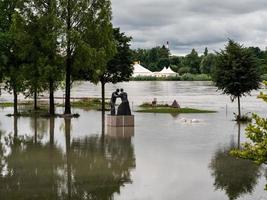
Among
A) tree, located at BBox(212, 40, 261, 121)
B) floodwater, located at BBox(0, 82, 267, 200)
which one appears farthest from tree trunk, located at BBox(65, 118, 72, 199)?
tree, located at BBox(212, 40, 261, 121)

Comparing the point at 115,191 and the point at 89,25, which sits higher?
the point at 89,25

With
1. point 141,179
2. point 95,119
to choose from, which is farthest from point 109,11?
point 141,179

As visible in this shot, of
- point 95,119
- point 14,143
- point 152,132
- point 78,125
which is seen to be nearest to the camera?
point 14,143

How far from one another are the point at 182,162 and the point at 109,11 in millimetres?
26425

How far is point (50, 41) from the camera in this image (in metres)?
41.0

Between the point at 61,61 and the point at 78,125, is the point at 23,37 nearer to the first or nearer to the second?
the point at 61,61

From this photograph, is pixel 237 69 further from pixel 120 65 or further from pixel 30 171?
pixel 30 171

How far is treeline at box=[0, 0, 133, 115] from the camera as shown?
41375 mm

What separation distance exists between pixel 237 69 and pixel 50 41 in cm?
1447

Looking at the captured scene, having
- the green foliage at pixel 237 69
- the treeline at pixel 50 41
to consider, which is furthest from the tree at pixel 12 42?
the green foliage at pixel 237 69

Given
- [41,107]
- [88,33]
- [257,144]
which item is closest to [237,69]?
[88,33]

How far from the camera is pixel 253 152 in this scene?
10516 millimetres

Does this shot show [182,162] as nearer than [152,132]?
Yes

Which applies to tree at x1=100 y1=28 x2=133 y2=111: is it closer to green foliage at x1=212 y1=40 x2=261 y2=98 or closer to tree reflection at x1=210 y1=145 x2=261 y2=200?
green foliage at x1=212 y1=40 x2=261 y2=98
